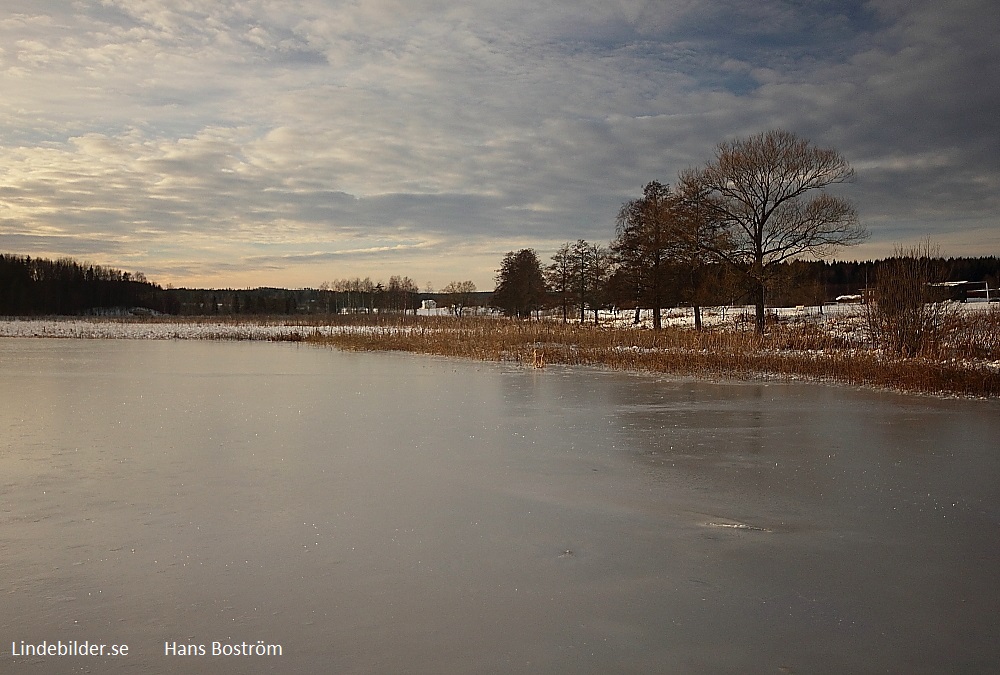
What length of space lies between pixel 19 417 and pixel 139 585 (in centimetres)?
622

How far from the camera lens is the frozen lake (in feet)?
9.59

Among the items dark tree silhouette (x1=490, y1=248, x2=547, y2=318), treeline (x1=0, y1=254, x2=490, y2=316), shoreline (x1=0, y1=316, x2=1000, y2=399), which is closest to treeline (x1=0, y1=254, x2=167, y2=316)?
treeline (x1=0, y1=254, x2=490, y2=316)

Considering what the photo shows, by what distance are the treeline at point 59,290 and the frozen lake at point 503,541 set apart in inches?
2458

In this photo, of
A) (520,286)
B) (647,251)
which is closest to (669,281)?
→ (647,251)

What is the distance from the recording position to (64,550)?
156 inches

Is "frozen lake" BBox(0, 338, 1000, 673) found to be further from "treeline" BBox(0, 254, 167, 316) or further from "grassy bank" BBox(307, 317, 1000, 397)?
"treeline" BBox(0, 254, 167, 316)

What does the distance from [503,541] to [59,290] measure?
2993 inches

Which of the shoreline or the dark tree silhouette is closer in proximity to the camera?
the shoreline

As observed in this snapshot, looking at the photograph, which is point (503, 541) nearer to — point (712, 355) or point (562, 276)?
point (712, 355)

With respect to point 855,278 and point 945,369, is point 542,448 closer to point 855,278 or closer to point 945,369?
point 945,369

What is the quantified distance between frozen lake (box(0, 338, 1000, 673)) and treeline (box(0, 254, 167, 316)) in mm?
62444

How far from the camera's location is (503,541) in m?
4.18

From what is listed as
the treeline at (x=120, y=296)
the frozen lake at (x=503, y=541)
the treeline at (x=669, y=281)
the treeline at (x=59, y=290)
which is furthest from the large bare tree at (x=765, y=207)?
the treeline at (x=59, y=290)

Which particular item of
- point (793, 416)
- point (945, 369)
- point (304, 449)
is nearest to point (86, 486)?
point (304, 449)
